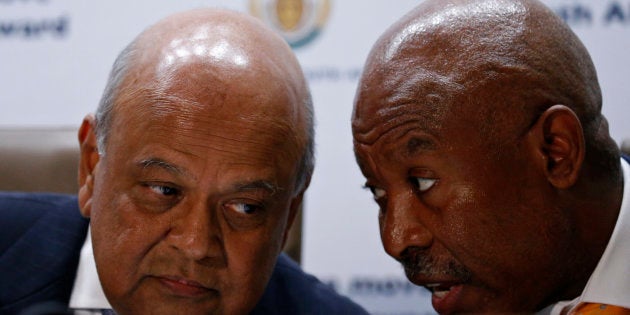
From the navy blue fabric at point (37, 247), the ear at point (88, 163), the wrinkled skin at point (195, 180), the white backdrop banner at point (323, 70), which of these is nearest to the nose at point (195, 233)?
the wrinkled skin at point (195, 180)

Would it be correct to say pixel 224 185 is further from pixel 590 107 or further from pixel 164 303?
pixel 590 107

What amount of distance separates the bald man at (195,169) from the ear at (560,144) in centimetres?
49

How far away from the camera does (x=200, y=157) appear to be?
1.60m

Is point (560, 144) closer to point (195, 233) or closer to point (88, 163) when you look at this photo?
point (195, 233)

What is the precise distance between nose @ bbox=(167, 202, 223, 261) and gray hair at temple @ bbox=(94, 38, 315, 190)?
0.78 feet

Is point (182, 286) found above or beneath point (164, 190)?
beneath

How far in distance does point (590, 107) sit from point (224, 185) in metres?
0.69

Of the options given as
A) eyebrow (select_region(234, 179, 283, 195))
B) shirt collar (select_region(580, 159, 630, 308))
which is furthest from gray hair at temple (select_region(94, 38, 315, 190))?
shirt collar (select_region(580, 159, 630, 308))

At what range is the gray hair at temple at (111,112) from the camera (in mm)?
1725

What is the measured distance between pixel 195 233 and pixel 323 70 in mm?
1734

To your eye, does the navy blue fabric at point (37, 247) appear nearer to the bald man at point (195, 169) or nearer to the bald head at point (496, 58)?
the bald man at point (195, 169)

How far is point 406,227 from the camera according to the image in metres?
1.50

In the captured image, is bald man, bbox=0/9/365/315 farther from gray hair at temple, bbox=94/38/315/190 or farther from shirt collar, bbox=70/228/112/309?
shirt collar, bbox=70/228/112/309

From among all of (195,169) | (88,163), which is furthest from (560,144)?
(88,163)
